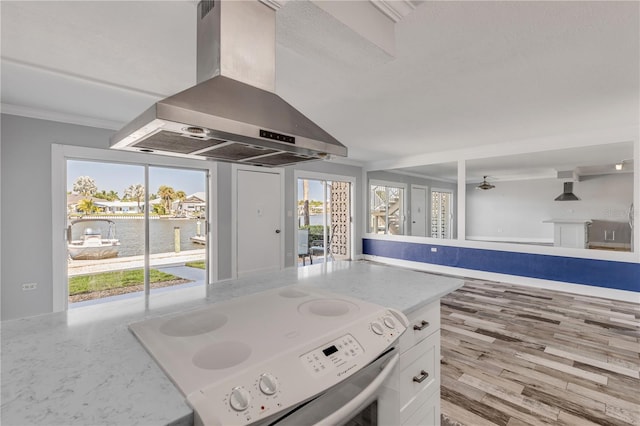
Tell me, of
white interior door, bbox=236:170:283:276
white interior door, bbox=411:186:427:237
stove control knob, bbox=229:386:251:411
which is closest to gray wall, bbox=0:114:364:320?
white interior door, bbox=236:170:283:276

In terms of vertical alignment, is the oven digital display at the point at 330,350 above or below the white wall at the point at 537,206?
below

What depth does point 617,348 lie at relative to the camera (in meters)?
2.76

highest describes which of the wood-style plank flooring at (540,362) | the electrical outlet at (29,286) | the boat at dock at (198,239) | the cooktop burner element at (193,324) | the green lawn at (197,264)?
the cooktop burner element at (193,324)

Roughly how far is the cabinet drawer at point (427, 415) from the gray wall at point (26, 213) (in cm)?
387

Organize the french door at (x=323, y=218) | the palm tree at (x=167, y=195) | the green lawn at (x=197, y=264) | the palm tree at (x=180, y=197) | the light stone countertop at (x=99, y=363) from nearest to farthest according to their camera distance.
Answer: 1. the light stone countertop at (x=99, y=363)
2. the palm tree at (x=167, y=195)
3. the palm tree at (x=180, y=197)
4. the green lawn at (x=197, y=264)
5. the french door at (x=323, y=218)

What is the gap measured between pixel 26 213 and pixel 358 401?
3.95 meters

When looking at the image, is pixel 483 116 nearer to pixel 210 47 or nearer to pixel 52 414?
pixel 210 47

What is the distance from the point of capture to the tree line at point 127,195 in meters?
3.57

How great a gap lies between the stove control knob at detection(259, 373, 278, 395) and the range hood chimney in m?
9.75

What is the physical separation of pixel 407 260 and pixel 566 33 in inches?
204

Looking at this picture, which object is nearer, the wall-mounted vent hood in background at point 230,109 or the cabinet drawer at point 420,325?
the wall-mounted vent hood in background at point 230,109

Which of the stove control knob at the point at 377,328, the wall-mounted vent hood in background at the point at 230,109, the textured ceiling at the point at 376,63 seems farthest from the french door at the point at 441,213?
the stove control knob at the point at 377,328

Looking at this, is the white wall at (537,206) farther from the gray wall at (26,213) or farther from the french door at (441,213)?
the gray wall at (26,213)

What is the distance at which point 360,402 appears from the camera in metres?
0.91
